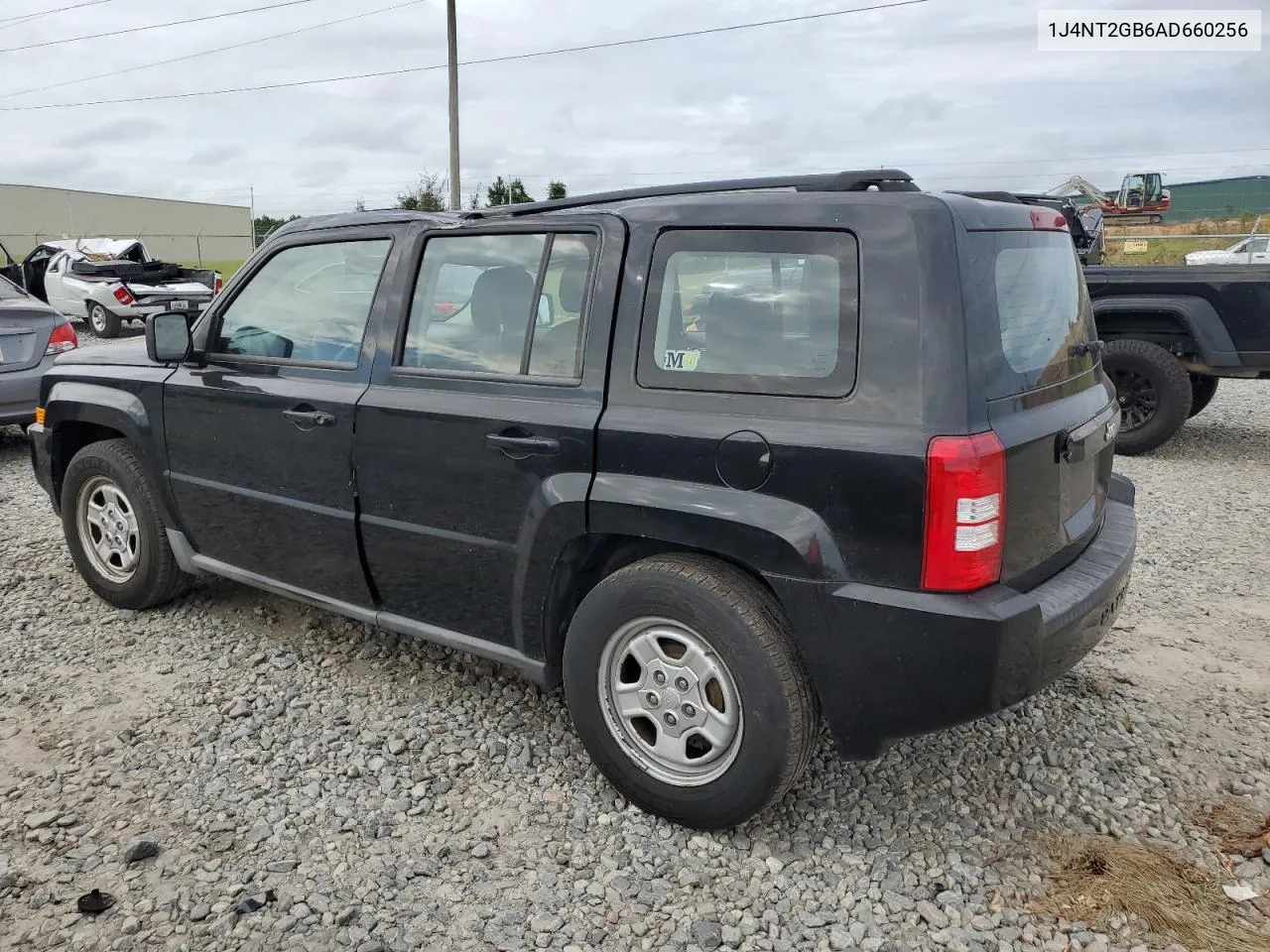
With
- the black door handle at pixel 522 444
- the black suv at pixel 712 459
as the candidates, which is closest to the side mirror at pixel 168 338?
the black suv at pixel 712 459

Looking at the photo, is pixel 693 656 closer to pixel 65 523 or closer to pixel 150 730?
pixel 150 730

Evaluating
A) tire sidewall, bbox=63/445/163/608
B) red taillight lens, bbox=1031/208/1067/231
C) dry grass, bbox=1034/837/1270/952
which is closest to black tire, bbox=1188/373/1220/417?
red taillight lens, bbox=1031/208/1067/231

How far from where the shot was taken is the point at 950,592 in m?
2.43

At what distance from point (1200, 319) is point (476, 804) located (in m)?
6.76

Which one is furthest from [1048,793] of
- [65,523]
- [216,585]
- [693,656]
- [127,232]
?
[127,232]

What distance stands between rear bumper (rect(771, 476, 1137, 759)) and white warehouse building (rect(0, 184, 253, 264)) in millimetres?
38323

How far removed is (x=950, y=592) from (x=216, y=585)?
12.2 ft

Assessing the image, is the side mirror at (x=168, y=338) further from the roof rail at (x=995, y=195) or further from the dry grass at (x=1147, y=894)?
the dry grass at (x=1147, y=894)

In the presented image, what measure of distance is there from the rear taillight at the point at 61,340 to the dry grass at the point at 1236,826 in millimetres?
8149

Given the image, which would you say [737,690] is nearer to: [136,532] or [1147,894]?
[1147,894]

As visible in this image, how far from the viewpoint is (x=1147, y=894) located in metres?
2.57

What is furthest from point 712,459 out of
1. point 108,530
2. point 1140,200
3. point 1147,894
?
point 1140,200

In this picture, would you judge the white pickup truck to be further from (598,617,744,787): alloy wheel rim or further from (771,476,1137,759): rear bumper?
(771,476,1137,759): rear bumper

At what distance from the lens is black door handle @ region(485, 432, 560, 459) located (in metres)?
2.92
